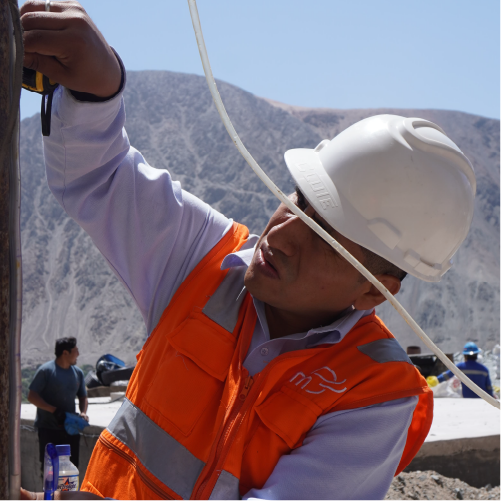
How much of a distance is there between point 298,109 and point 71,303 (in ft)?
73.9

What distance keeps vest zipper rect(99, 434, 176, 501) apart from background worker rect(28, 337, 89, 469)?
4.03m

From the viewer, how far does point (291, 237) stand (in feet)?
4.88

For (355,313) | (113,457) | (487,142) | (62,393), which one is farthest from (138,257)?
(487,142)

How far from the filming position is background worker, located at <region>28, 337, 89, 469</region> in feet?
16.8

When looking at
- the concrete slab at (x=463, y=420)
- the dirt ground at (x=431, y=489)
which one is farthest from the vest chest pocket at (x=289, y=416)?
the concrete slab at (x=463, y=420)

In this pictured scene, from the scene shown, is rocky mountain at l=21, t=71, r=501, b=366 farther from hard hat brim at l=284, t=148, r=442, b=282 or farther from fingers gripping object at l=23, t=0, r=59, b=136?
fingers gripping object at l=23, t=0, r=59, b=136

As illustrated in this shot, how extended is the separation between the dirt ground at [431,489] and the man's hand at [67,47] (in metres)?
3.37

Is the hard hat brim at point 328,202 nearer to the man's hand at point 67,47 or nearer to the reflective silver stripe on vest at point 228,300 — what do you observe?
the reflective silver stripe on vest at point 228,300

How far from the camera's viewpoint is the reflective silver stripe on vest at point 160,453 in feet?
4.43

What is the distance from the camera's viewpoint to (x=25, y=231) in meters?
36.9

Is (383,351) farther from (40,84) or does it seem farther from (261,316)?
(40,84)

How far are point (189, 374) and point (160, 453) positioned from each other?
0.64ft

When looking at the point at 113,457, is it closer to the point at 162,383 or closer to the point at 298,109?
the point at 162,383

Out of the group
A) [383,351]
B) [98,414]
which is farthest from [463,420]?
[383,351]
